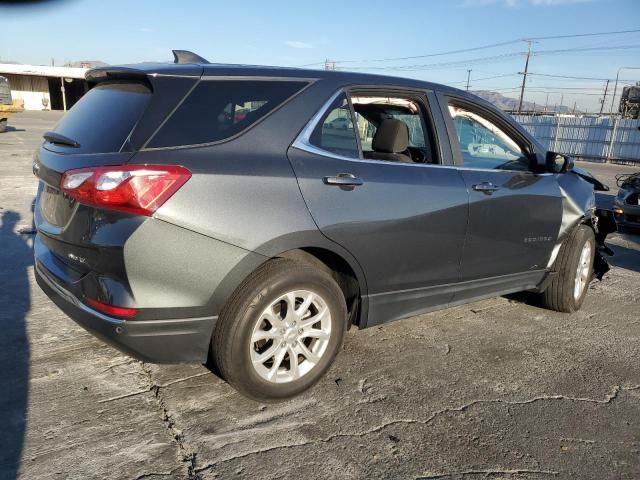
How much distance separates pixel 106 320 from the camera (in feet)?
8.04

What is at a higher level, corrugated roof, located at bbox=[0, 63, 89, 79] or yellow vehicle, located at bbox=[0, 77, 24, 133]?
corrugated roof, located at bbox=[0, 63, 89, 79]

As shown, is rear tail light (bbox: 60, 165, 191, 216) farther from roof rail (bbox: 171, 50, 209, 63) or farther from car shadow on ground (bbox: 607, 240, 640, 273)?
car shadow on ground (bbox: 607, 240, 640, 273)

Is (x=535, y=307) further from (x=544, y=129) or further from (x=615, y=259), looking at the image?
(x=544, y=129)

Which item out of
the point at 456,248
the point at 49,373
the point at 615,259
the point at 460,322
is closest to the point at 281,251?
the point at 456,248

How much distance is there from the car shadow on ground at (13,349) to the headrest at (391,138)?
8.18ft

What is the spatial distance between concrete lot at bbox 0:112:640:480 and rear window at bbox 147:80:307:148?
144 centimetres

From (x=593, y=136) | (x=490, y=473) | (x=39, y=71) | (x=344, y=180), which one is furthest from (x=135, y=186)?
(x=39, y=71)

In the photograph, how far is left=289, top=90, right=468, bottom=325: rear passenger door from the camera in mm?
2863

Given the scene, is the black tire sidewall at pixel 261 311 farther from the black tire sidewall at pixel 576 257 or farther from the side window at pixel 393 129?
the black tire sidewall at pixel 576 257

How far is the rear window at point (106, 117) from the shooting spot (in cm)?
253

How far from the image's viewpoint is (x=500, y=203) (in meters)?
3.76

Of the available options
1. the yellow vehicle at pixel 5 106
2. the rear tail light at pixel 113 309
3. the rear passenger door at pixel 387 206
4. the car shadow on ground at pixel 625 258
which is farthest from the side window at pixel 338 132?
the yellow vehicle at pixel 5 106

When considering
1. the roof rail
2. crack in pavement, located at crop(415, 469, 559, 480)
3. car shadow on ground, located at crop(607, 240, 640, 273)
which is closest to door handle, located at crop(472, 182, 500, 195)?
crack in pavement, located at crop(415, 469, 559, 480)

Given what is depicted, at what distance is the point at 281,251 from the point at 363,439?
3.41ft
